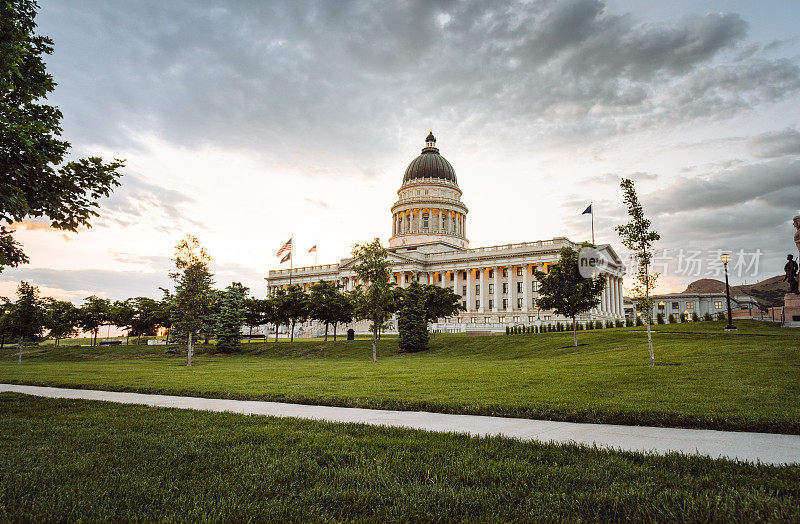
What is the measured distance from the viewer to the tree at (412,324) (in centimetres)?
4150

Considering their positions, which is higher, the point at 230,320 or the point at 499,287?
the point at 499,287

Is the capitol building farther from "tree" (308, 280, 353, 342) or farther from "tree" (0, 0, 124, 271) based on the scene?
"tree" (0, 0, 124, 271)

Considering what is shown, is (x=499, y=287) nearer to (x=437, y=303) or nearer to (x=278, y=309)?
(x=437, y=303)

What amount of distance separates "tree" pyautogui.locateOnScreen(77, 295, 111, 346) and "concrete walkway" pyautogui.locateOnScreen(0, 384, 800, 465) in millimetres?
64288

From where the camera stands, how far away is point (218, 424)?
868 centimetres

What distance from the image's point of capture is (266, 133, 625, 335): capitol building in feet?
273

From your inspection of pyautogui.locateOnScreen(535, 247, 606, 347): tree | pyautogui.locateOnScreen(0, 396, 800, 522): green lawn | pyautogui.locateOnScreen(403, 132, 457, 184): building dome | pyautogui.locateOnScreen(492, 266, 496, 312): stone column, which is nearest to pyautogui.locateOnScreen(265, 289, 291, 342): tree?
pyautogui.locateOnScreen(535, 247, 606, 347): tree

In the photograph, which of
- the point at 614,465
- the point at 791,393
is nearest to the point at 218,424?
the point at 614,465

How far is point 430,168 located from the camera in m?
119

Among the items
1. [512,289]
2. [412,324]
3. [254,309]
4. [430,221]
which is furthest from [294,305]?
[430,221]

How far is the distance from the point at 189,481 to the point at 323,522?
1.91 meters

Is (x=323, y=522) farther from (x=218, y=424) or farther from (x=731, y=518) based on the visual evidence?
(x=218, y=424)

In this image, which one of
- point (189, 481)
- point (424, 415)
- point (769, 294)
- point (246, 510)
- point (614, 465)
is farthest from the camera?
point (769, 294)

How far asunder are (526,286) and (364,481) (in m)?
83.2
